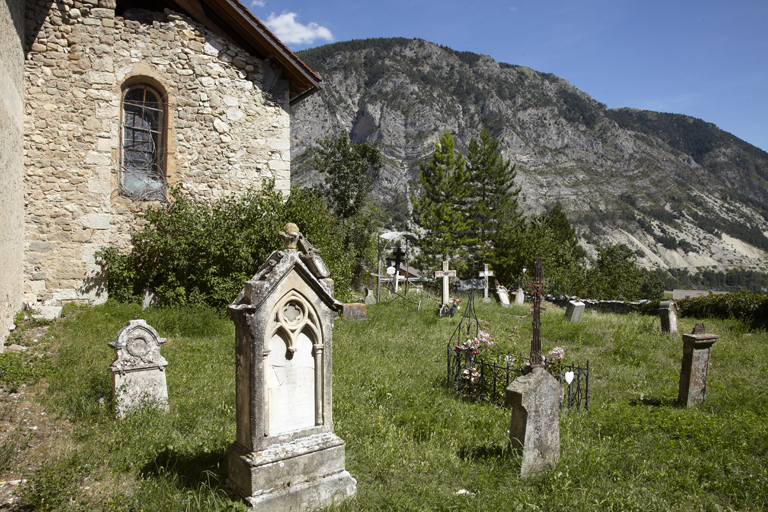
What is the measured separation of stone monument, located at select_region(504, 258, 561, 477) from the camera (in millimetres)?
4287

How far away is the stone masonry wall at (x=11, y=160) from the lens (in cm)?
773

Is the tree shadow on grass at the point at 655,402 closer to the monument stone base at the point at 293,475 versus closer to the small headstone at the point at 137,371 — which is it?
the monument stone base at the point at 293,475

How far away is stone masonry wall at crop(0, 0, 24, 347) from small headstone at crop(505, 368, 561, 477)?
7857 millimetres

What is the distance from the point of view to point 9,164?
828 cm

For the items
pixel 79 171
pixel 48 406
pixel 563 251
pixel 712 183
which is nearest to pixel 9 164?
pixel 79 171

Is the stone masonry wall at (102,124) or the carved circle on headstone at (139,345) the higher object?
the stone masonry wall at (102,124)

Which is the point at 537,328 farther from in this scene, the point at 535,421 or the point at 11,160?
the point at 11,160

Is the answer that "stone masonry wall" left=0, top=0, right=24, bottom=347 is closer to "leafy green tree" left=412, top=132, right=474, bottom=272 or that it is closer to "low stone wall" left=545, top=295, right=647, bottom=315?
"low stone wall" left=545, top=295, right=647, bottom=315

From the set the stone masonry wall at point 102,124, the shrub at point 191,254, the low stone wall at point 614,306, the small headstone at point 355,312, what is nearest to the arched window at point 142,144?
the stone masonry wall at point 102,124

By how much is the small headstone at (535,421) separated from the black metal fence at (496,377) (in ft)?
5.56

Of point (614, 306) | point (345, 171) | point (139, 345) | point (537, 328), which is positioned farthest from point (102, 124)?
point (345, 171)

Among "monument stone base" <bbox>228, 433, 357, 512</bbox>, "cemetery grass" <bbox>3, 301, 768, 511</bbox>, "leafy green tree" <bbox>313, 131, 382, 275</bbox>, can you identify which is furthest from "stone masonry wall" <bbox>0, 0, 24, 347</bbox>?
"leafy green tree" <bbox>313, 131, 382, 275</bbox>

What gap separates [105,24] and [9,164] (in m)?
3.95

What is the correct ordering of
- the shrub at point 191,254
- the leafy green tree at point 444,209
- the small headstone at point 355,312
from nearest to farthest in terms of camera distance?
the shrub at point 191,254 < the small headstone at point 355,312 < the leafy green tree at point 444,209
